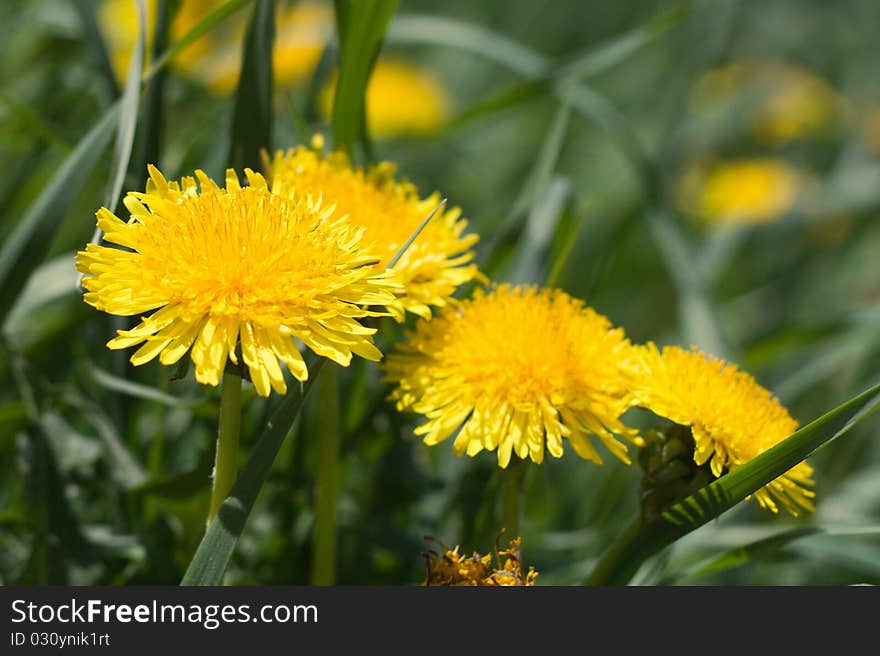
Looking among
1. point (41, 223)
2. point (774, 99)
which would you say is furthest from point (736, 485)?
point (774, 99)

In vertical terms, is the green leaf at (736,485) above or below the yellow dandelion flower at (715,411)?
below

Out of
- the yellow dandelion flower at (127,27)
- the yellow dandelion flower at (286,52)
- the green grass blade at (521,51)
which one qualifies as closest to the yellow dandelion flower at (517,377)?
the green grass blade at (521,51)

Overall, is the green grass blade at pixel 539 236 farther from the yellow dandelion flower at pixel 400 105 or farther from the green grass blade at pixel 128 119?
the yellow dandelion flower at pixel 400 105

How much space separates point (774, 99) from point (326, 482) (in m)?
3.11

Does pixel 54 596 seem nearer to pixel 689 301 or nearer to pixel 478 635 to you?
pixel 478 635

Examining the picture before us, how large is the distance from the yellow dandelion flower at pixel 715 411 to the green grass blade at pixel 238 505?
315 mm

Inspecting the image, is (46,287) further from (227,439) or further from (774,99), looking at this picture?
(774,99)

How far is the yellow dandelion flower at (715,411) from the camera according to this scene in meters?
0.94

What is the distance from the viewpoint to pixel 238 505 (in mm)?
837

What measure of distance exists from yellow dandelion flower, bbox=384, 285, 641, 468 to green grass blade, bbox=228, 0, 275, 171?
12.9 inches

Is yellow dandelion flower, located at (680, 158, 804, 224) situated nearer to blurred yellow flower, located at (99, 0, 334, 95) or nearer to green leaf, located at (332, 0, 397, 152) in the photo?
blurred yellow flower, located at (99, 0, 334, 95)

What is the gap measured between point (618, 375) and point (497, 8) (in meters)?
3.66

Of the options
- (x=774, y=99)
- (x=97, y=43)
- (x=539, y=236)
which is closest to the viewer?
(x=97, y=43)

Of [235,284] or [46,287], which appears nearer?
[235,284]
